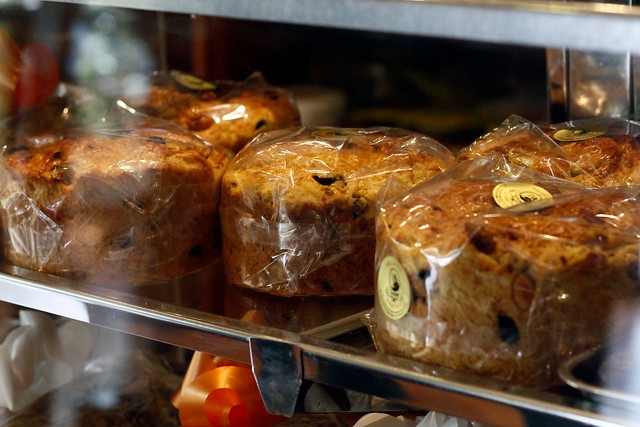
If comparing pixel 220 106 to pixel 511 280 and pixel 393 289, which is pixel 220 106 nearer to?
pixel 393 289

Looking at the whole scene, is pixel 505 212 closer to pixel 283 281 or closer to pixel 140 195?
pixel 283 281

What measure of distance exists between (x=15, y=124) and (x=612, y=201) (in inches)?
40.4

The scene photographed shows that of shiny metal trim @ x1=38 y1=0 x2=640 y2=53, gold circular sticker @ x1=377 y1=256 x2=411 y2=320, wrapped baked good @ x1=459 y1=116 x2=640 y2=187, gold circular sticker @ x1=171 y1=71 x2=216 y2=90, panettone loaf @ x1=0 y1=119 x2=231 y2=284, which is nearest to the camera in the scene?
shiny metal trim @ x1=38 y1=0 x2=640 y2=53

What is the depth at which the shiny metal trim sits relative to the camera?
0.68 metres

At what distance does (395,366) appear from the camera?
0.92 metres

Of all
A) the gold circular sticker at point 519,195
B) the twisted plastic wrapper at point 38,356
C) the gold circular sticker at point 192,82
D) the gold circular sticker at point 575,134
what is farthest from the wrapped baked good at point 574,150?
the twisted plastic wrapper at point 38,356

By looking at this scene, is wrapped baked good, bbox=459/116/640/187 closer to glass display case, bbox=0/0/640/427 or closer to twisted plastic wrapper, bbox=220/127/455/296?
twisted plastic wrapper, bbox=220/127/455/296

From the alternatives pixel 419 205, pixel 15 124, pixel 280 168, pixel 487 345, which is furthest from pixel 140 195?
pixel 487 345

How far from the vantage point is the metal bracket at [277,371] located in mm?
1001

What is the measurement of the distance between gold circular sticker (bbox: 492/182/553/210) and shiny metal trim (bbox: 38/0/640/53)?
244mm

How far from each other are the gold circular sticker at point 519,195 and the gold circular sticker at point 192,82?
0.79 m

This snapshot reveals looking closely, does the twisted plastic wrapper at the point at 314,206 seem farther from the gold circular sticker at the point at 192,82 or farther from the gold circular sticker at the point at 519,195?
the gold circular sticker at the point at 192,82

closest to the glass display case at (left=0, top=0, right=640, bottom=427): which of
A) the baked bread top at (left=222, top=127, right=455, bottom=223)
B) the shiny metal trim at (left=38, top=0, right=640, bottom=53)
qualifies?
the shiny metal trim at (left=38, top=0, right=640, bottom=53)

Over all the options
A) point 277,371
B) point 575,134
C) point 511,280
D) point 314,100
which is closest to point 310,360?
point 277,371
